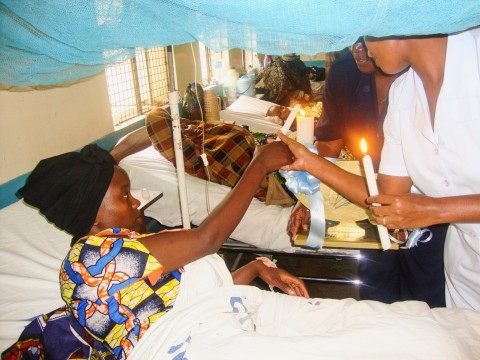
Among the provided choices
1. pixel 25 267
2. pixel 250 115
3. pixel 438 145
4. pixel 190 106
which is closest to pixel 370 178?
pixel 438 145

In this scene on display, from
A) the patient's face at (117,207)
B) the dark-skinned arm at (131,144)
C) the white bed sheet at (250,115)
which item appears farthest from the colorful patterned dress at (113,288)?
the white bed sheet at (250,115)

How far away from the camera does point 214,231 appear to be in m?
1.28

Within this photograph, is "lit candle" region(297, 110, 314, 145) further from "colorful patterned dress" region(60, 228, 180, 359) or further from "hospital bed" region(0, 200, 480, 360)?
"colorful patterned dress" region(60, 228, 180, 359)

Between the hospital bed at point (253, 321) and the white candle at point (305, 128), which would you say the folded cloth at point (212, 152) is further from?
the hospital bed at point (253, 321)

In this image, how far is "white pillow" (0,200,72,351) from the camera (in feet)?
4.78

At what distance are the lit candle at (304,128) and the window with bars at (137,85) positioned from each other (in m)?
1.83

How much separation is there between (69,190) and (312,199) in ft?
3.54

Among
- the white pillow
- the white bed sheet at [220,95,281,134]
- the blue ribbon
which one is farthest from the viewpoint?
the white bed sheet at [220,95,281,134]

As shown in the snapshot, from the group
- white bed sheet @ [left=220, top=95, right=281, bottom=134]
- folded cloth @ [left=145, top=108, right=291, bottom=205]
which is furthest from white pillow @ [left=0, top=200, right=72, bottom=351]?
white bed sheet @ [left=220, top=95, right=281, bottom=134]

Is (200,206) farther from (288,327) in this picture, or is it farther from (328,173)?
(288,327)

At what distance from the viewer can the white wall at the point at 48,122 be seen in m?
1.94

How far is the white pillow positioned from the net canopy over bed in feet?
2.57

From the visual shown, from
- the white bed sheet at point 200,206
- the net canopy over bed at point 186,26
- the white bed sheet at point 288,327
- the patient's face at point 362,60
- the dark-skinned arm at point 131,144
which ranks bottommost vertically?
the white bed sheet at point 200,206

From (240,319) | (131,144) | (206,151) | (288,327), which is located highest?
(131,144)
